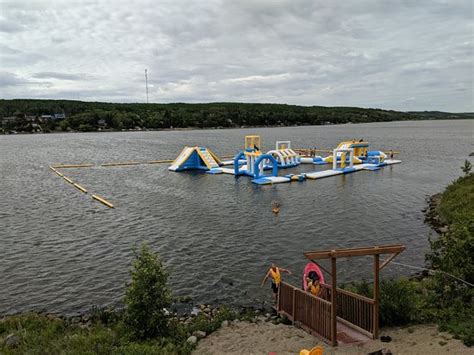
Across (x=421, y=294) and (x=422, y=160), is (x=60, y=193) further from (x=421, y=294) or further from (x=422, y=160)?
(x=422, y=160)

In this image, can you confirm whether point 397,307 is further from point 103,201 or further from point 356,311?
point 103,201

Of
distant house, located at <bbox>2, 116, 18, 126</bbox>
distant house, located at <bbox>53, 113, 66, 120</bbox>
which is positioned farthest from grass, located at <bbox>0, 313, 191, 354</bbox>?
distant house, located at <bbox>53, 113, 66, 120</bbox>

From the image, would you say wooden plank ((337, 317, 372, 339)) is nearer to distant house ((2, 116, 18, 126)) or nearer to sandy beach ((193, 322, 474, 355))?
sandy beach ((193, 322, 474, 355))

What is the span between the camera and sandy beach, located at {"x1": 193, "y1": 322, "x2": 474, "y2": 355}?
9.23m

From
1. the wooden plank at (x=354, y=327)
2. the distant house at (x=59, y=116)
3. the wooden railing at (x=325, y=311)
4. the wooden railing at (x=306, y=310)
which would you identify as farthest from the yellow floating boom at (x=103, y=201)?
the distant house at (x=59, y=116)

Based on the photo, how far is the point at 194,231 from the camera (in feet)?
76.0

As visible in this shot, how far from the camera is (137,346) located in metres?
9.44

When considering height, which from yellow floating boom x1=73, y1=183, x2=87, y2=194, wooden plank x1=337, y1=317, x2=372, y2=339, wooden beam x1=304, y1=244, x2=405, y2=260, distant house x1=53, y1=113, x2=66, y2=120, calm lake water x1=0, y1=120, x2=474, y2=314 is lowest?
calm lake water x1=0, y1=120, x2=474, y2=314

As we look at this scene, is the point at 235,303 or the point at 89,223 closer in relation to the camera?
the point at 235,303

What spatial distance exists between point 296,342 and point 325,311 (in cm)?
115

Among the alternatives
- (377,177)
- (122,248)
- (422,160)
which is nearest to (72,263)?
(122,248)

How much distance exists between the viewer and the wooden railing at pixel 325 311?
1051 cm

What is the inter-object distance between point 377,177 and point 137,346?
37847 mm

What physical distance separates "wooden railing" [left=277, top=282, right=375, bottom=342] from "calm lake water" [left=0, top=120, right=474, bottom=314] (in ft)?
9.29
